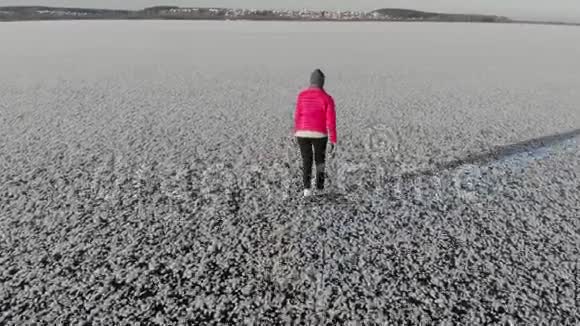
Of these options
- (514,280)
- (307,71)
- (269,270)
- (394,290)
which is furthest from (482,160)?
(307,71)

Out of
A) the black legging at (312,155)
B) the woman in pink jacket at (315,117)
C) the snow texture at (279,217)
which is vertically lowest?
the snow texture at (279,217)

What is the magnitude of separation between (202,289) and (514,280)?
253 cm

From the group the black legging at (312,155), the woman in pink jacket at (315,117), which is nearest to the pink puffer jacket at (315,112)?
the woman in pink jacket at (315,117)

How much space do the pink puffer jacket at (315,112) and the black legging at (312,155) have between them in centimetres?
14

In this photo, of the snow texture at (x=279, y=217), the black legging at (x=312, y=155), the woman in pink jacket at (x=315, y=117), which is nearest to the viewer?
the snow texture at (x=279, y=217)

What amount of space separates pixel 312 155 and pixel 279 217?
0.81 metres

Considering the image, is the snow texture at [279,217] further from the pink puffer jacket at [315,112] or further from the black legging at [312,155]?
the pink puffer jacket at [315,112]

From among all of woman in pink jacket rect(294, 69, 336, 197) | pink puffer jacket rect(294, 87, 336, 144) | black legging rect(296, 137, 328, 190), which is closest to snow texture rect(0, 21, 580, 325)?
black legging rect(296, 137, 328, 190)

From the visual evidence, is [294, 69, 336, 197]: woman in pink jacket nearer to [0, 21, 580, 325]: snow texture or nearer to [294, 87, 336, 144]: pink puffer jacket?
[294, 87, 336, 144]: pink puffer jacket

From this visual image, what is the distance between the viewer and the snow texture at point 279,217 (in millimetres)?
2918

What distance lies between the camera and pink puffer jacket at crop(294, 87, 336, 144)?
4.04 metres

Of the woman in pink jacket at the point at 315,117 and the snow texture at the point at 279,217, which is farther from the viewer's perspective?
the woman in pink jacket at the point at 315,117

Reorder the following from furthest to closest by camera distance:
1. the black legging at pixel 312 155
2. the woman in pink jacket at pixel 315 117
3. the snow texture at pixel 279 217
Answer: the black legging at pixel 312 155, the woman in pink jacket at pixel 315 117, the snow texture at pixel 279 217

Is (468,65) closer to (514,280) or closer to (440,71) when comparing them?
(440,71)
